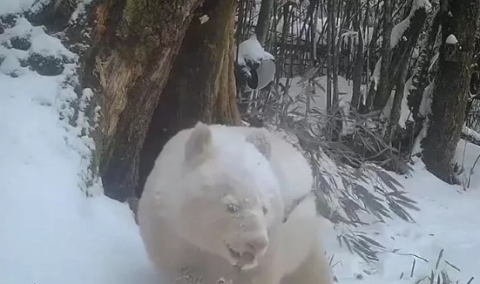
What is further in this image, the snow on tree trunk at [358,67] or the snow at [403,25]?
the snow at [403,25]

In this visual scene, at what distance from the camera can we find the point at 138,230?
34.9 inches

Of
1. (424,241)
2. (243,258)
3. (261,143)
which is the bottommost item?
(424,241)

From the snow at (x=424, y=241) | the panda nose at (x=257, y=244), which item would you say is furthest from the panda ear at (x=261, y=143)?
the snow at (x=424, y=241)

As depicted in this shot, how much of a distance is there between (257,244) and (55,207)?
0.22 m

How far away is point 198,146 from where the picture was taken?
0.84 meters

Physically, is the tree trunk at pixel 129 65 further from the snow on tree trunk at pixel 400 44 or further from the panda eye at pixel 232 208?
the snow on tree trunk at pixel 400 44

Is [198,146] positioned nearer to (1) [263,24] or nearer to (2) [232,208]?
(2) [232,208]

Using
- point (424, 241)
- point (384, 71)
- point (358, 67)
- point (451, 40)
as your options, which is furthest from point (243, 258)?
point (451, 40)

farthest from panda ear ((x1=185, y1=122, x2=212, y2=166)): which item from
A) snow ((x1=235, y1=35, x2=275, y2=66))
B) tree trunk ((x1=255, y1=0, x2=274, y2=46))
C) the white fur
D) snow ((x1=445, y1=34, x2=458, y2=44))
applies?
snow ((x1=445, y1=34, x2=458, y2=44))

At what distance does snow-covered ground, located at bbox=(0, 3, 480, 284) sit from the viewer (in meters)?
0.71

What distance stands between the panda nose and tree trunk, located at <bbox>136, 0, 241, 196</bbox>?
0.96 ft

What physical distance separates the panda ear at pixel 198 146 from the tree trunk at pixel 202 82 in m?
0.16

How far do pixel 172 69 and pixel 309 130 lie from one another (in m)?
0.27

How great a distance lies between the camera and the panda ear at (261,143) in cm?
86
